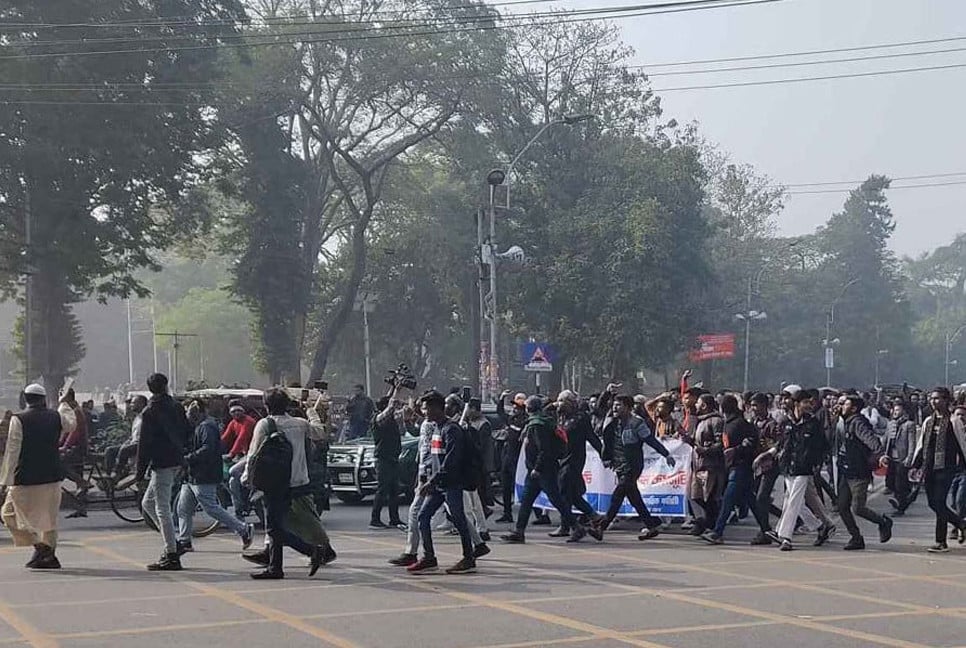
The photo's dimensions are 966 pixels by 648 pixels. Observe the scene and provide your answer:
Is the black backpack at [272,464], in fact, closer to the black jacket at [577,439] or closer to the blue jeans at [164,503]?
the blue jeans at [164,503]

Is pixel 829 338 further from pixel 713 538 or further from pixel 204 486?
pixel 204 486

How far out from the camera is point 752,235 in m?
81.2

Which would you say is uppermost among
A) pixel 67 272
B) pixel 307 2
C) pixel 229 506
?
pixel 307 2

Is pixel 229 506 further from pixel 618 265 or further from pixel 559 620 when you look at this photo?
pixel 618 265

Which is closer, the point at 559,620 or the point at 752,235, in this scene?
the point at 559,620

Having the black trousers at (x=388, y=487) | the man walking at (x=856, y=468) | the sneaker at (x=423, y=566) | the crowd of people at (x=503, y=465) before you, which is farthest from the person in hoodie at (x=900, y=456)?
the sneaker at (x=423, y=566)

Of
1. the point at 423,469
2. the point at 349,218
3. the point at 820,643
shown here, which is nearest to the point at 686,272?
the point at 349,218

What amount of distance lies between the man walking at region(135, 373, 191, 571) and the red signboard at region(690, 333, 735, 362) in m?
41.9

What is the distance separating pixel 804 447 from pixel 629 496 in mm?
2198

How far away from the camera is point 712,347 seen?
2172 inches

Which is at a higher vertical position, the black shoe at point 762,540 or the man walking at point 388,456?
the man walking at point 388,456

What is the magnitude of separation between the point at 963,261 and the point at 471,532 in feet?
484

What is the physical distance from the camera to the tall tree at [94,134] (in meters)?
35.6

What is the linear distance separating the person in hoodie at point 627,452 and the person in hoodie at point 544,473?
1.71ft
